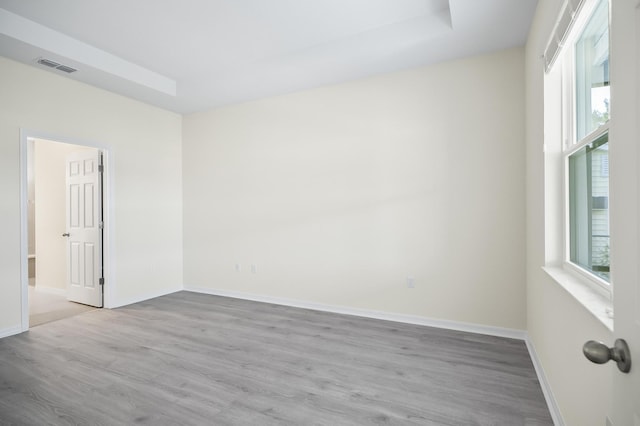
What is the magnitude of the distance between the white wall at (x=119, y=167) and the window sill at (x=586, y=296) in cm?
489

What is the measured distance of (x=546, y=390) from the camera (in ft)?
7.50

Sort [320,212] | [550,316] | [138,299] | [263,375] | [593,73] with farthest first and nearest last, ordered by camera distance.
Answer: [138,299], [320,212], [263,375], [550,316], [593,73]

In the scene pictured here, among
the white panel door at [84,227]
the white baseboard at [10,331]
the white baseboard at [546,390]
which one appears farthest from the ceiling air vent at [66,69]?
the white baseboard at [546,390]

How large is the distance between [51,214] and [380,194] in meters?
5.09

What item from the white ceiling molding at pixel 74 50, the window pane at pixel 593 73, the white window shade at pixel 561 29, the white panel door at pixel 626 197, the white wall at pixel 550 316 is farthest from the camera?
the white ceiling molding at pixel 74 50

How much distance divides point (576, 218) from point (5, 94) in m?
5.21

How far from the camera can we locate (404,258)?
3854mm

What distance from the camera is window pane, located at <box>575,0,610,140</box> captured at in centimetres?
150

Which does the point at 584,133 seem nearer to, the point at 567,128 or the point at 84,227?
the point at 567,128

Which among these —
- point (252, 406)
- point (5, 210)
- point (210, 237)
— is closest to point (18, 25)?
point (5, 210)

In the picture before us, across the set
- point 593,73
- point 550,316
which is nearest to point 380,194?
point 550,316

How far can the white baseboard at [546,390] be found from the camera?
1972 mm

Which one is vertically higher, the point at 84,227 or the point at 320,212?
the point at 320,212

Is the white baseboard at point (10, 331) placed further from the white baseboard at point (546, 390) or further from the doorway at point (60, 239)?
the white baseboard at point (546, 390)
